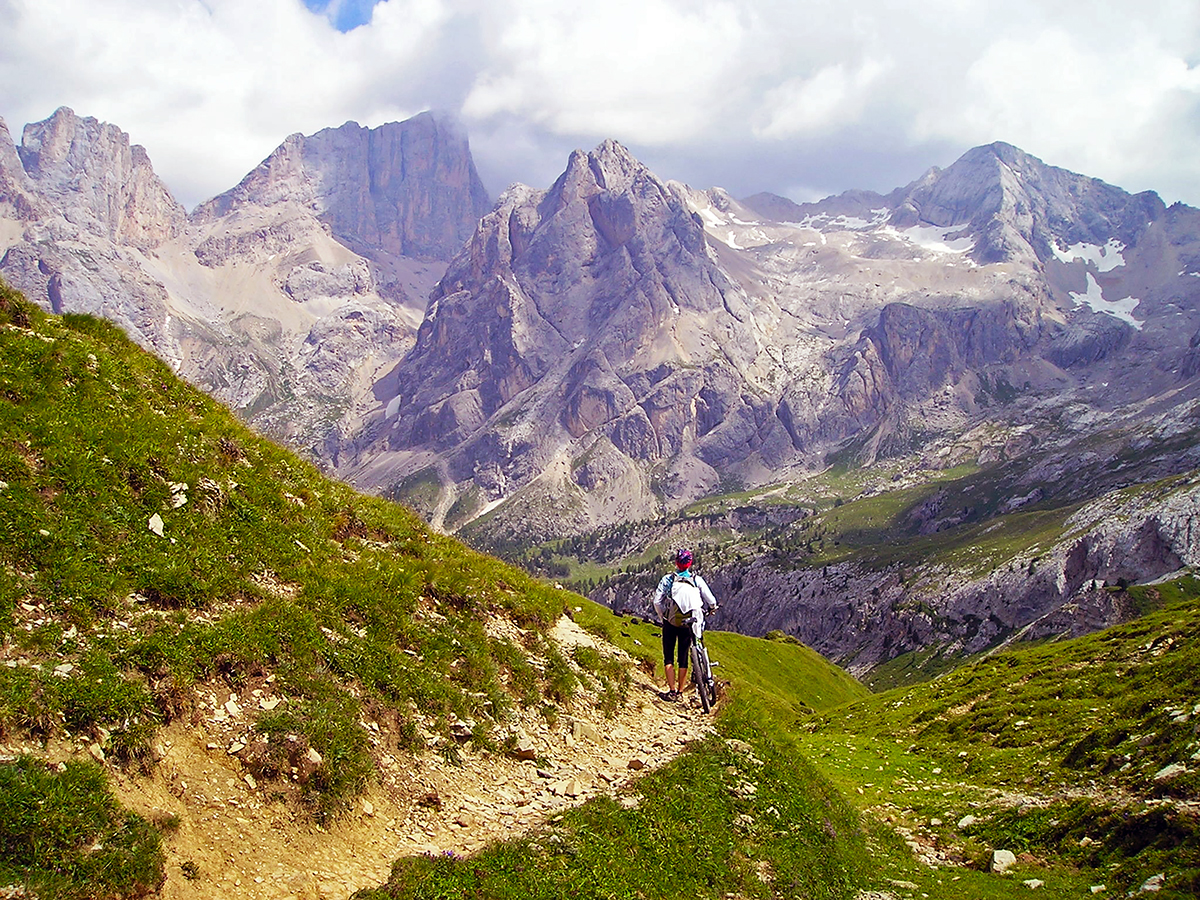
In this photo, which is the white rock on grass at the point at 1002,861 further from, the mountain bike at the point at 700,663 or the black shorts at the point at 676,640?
the black shorts at the point at 676,640

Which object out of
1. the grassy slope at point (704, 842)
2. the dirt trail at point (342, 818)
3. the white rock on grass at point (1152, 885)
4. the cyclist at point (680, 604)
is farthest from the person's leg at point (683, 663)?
the white rock on grass at point (1152, 885)

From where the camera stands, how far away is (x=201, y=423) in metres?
18.1

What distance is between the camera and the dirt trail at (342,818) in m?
9.59

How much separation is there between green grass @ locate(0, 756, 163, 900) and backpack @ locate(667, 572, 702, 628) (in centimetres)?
1432

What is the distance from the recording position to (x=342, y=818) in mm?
11273

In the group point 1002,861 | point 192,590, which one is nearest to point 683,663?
point 1002,861

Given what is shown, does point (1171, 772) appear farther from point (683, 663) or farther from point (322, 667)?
point (322, 667)

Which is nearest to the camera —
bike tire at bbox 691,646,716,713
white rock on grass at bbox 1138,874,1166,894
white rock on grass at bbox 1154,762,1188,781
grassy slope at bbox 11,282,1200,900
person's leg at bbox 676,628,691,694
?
grassy slope at bbox 11,282,1200,900

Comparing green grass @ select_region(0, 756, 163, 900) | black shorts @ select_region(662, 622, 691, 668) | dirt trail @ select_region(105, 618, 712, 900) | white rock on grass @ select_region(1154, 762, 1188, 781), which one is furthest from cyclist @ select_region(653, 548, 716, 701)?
green grass @ select_region(0, 756, 163, 900)

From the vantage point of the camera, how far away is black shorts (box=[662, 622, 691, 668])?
21234mm

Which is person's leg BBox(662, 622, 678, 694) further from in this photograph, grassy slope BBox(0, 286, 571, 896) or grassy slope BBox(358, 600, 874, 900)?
grassy slope BBox(0, 286, 571, 896)

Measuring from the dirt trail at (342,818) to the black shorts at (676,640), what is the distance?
5.26m

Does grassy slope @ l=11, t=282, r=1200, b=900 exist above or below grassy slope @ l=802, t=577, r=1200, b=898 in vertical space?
above

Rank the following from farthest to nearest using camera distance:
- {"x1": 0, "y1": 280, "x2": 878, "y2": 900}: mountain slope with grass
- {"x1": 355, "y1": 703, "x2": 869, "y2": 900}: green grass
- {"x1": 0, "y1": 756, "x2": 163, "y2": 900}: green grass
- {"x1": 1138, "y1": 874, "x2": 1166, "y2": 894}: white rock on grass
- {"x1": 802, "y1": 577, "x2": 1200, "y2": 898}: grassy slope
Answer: {"x1": 802, "y1": 577, "x2": 1200, "y2": 898}: grassy slope, {"x1": 1138, "y1": 874, "x2": 1166, "y2": 894}: white rock on grass, {"x1": 355, "y1": 703, "x2": 869, "y2": 900}: green grass, {"x1": 0, "y1": 280, "x2": 878, "y2": 900}: mountain slope with grass, {"x1": 0, "y1": 756, "x2": 163, "y2": 900}: green grass
